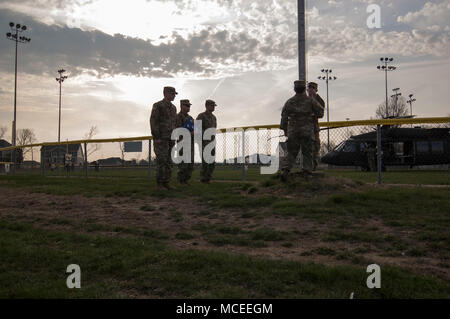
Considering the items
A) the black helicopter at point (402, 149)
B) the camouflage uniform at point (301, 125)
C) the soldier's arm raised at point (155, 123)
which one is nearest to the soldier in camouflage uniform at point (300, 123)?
the camouflage uniform at point (301, 125)

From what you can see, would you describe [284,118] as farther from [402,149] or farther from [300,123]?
[402,149]

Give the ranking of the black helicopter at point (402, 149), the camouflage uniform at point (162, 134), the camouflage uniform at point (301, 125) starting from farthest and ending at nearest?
the black helicopter at point (402, 149) → the camouflage uniform at point (162, 134) → the camouflage uniform at point (301, 125)

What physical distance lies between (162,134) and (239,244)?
5.36m

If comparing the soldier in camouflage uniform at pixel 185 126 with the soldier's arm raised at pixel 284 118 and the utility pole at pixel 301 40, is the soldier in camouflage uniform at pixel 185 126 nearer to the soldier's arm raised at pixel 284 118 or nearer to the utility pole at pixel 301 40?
the soldier's arm raised at pixel 284 118

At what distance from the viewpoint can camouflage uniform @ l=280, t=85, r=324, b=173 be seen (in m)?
7.67

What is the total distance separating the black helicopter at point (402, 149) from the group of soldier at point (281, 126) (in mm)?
12039

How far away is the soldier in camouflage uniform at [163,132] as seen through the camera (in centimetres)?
899

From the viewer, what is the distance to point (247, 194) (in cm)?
771

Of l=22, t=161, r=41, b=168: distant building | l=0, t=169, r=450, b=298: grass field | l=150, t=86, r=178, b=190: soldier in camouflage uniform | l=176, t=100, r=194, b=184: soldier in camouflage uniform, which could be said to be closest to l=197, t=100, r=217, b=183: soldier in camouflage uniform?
l=176, t=100, r=194, b=184: soldier in camouflage uniform

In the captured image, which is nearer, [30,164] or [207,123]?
[207,123]

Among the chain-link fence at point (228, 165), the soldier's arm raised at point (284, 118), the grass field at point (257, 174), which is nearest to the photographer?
the soldier's arm raised at point (284, 118)

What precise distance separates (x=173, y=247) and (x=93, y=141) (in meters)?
13.7

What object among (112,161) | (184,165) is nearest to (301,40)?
(184,165)

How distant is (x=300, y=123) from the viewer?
7.73 m
